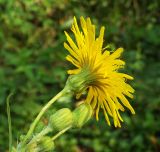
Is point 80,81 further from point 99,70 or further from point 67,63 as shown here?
point 67,63

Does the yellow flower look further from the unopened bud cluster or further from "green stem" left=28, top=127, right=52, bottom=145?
"green stem" left=28, top=127, right=52, bottom=145

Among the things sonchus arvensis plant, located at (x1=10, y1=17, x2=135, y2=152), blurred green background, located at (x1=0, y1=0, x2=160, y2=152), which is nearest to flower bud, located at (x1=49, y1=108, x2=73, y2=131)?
sonchus arvensis plant, located at (x1=10, y1=17, x2=135, y2=152)

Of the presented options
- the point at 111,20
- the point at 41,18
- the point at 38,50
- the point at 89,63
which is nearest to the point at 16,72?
the point at 38,50

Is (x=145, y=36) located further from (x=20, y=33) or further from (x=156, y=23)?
(x=20, y=33)

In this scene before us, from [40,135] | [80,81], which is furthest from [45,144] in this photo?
[80,81]

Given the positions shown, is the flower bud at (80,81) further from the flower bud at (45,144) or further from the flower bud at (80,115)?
the flower bud at (45,144)
